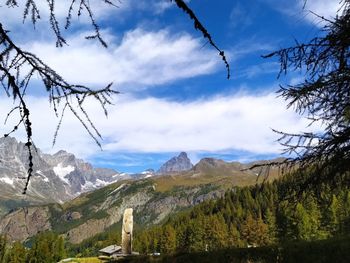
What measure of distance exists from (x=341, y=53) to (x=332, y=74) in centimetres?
39

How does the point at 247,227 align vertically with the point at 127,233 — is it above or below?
above

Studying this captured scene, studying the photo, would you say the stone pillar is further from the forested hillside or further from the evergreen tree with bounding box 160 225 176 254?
the evergreen tree with bounding box 160 225 176 254

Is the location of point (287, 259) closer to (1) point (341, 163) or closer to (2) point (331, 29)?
(1) point (341, 163)

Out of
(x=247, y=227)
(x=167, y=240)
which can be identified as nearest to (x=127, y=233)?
(x=247, y=227)

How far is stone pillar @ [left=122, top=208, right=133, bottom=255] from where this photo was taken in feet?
67.1

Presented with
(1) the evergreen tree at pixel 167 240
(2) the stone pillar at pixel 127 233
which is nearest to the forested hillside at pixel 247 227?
(1) the evergreen tree at pixel 167 240

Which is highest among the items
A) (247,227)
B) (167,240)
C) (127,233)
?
(247,227)

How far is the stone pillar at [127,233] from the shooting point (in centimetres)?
2044

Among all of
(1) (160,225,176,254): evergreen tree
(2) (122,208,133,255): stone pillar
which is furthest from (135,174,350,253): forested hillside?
(2) (122,208,133,255): stone pillar

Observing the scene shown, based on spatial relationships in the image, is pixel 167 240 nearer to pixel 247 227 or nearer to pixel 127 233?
pixel 247 227

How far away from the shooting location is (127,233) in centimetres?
2102

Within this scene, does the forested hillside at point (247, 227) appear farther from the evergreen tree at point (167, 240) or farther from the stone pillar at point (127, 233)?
the stone pillar at point (127, 233)

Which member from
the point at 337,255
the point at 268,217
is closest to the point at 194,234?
the point at 268,217

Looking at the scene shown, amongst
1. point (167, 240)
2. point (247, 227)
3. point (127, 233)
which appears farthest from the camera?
point (167, 240)
